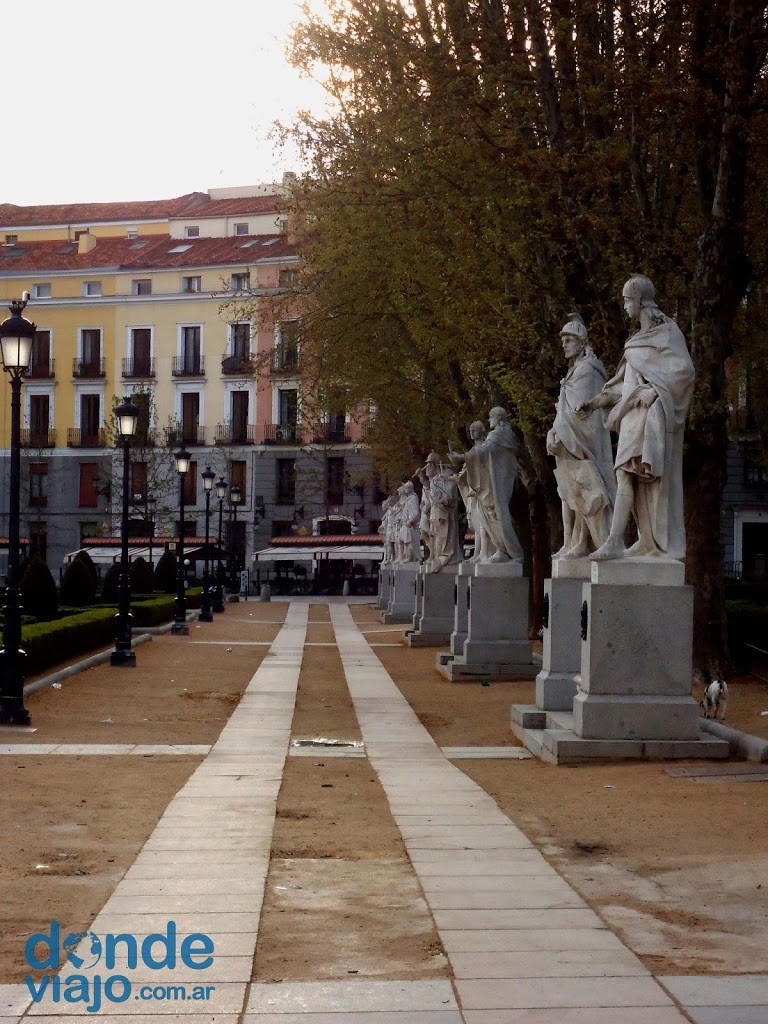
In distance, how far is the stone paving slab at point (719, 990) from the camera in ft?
16.7

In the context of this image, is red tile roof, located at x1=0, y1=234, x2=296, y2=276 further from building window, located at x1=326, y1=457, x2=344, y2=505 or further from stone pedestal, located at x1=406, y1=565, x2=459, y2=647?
stone pedestal, located at x1=406, y1=565, x2=459, y2=647

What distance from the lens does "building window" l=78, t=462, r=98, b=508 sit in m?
74.6

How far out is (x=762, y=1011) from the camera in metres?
5.00

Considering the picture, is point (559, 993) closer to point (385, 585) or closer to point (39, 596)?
point (39, 596)

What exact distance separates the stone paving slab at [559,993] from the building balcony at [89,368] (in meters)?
72.0

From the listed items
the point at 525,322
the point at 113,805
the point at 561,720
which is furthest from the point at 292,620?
the point at 113,805

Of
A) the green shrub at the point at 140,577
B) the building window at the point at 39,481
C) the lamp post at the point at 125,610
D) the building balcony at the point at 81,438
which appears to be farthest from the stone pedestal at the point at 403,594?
the building window at the point at 39,481

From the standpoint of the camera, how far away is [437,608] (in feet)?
98.4

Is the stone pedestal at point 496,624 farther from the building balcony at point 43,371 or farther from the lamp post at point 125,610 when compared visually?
the building balcony at point 43,371

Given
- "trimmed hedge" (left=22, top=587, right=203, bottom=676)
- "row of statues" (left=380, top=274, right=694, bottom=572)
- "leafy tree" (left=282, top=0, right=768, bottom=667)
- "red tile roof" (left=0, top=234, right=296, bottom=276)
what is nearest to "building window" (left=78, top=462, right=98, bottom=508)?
"red tile roof" (left=0, top=234, right=296, bottom=276)

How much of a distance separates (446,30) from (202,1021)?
16967 millimetres

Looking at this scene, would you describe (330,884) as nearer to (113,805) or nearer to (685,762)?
(113,805)

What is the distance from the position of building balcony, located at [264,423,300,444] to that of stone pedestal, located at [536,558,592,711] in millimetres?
57101

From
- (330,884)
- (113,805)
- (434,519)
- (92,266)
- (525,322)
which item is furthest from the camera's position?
(92,266)
